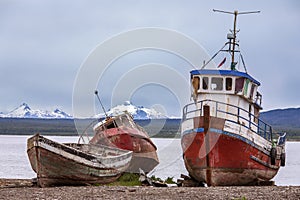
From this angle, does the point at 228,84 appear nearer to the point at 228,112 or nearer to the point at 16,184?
the point at 228,112

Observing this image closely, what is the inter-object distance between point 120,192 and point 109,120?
1483cm

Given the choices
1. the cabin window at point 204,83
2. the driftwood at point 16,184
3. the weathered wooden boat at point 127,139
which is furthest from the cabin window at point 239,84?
the driftwood at point 16,184

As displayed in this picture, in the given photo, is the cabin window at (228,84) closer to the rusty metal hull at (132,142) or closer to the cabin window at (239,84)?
the cabin window at (239,84)

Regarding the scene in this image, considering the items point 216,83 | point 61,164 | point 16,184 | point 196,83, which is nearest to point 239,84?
point 216,83

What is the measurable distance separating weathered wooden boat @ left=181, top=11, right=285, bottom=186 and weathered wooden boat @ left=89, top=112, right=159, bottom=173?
19.9ft

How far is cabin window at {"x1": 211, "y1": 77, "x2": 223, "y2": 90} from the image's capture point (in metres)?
25.5

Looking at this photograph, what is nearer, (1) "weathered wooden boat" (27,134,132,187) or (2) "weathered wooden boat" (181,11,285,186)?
(1) "weathered wooden boat" (27,134,132,187)

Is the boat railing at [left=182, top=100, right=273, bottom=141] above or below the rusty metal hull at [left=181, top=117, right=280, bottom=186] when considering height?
above

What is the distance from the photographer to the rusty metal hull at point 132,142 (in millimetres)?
31547

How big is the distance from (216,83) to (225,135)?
10.1ft

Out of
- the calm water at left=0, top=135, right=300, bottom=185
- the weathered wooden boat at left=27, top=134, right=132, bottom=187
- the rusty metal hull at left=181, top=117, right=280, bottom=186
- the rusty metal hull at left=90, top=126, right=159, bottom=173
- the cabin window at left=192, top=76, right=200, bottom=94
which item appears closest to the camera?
the weathered wooden boat at left=27, top=134, right=132, bottom=187

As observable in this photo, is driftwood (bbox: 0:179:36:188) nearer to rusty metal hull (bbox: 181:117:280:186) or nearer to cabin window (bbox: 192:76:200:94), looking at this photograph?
rusty metal hull (bbox: 181:117:280:186)

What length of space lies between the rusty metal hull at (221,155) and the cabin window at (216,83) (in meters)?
2.39

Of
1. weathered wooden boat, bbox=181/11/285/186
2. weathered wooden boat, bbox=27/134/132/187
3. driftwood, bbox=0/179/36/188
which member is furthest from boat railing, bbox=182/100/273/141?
driftwood, bbox=0/179/36/188
